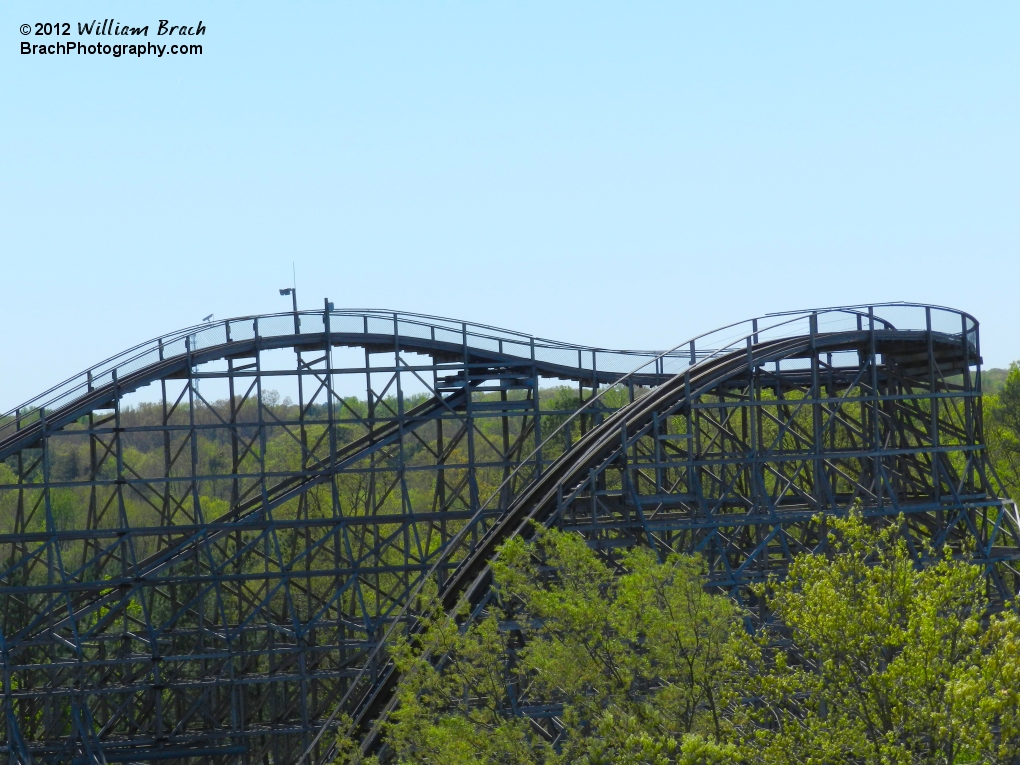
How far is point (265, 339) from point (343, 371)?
1471 millimetres

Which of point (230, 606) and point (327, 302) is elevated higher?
point (327, 302)

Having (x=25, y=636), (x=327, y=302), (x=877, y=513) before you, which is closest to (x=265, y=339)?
(x=327, y=302)

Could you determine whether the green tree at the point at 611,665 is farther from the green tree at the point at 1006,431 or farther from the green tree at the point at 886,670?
the green tree at the point at 1006,431

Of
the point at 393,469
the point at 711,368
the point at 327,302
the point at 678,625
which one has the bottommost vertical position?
the point at 678,625

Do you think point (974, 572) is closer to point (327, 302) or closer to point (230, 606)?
point (327, 302)

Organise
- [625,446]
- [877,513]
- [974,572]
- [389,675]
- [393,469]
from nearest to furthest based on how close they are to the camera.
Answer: [974,572], [389,675], [625,446], [877,513], [393,469]

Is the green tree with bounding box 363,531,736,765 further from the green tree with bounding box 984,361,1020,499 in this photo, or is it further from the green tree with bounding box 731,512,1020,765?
the green tree with bounding box 984,361,1020,499

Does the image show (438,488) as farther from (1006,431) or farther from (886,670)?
(1006,431)

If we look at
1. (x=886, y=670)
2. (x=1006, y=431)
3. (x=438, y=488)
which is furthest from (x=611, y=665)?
(x=1006, y=431)

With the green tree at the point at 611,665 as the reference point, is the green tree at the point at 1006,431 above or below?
above

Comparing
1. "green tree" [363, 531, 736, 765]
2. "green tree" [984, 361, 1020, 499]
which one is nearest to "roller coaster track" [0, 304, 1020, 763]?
"green tree" [363, 531, 736, 765]

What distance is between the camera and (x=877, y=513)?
20109 millimetres

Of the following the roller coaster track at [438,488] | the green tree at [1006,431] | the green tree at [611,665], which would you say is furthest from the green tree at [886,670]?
the green tree at [1006,431]

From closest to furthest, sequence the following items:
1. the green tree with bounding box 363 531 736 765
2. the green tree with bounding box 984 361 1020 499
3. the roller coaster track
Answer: the green tree with bounding box 363 531 736 765, the roller coaster track, the green tree with bounding box 984 361 1020 499
